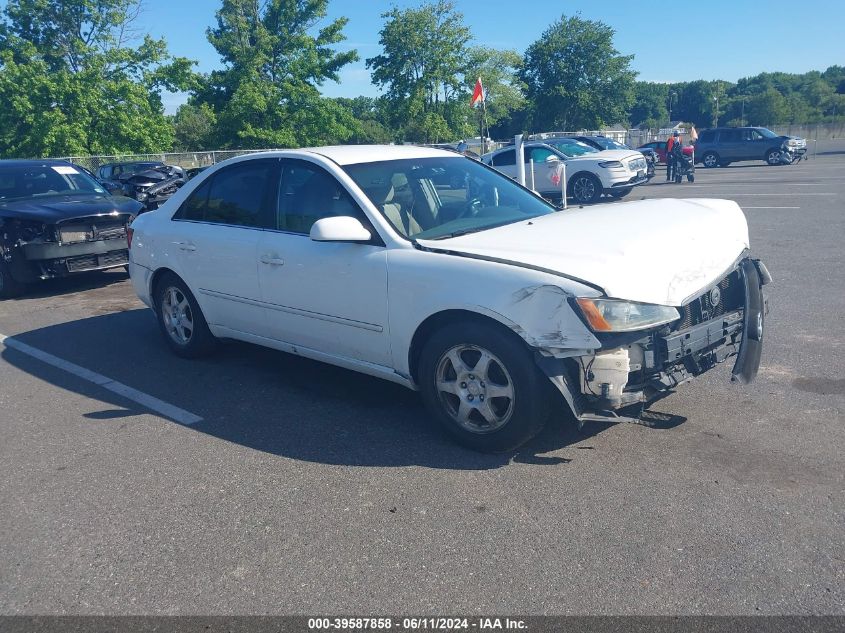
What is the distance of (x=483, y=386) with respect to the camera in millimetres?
4023

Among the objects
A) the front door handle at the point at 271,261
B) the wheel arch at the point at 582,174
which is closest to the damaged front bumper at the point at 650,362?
the front door handle at the point at 271,261

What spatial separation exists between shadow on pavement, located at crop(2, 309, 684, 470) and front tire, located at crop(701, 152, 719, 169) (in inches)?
1251

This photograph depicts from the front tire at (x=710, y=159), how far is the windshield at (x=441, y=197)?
103 ft

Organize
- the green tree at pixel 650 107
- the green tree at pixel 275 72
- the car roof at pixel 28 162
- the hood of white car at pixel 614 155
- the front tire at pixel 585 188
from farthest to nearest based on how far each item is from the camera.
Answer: the green tree at pixel 650 107, the green tree at pixel 275 72, the hood of white car at pixel 614 155, the front tire at pixel 585 188, the car roof at pixel 28 162

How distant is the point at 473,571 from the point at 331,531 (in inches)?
28.7

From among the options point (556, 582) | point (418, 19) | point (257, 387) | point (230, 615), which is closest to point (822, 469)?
point (556, 582)

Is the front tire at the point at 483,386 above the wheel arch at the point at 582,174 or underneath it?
underneath

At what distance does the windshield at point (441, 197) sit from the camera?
184 inches

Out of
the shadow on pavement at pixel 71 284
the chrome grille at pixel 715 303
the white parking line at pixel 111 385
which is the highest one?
the chrome grille at pixel 715 303

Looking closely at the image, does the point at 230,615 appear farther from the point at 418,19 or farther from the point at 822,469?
the point at 418,19

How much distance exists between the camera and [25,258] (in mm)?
8953

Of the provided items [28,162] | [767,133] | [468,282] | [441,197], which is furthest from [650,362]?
[767,133]

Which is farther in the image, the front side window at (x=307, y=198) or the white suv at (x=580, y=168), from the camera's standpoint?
the white suv at (x=580, y=168)

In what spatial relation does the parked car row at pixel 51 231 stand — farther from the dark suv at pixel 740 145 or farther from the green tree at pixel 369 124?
the green tree at pixel 369 124
